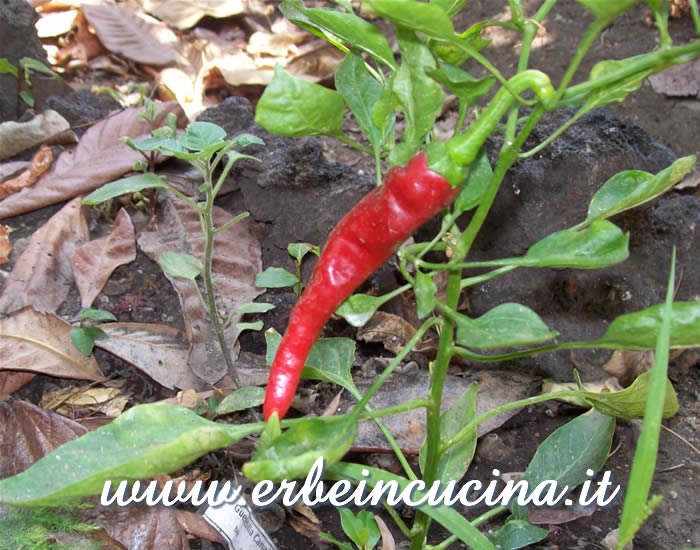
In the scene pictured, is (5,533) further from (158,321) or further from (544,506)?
(544,506)

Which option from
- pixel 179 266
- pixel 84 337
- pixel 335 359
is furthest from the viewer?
pixel 84 337

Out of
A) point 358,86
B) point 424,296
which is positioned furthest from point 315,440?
point 358,86

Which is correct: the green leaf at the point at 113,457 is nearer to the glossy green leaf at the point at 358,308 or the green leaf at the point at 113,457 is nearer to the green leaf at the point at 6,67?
the glossy green leaf at the point at 358,308

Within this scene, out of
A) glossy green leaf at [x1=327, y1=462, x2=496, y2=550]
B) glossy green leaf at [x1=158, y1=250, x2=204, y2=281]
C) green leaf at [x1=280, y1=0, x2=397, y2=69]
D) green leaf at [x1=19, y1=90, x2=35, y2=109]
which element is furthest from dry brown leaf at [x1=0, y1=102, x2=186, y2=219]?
glossy green leaf at [x1=327, y1=462, x2=496, y2=550]

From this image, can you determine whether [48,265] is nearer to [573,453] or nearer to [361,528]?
[361,528]

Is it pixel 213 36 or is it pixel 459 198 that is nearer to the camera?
pixel 459 198

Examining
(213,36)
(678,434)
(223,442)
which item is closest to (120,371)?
(223,442)
